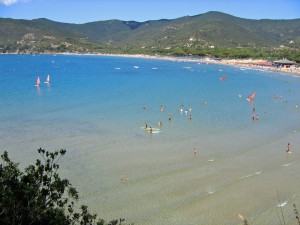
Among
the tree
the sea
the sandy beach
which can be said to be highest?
the tree

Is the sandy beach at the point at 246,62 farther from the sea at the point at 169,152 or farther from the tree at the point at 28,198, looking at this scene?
the tree at the point at 28,198

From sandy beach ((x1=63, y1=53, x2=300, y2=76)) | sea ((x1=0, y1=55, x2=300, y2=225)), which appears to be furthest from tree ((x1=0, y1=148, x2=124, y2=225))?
sandy beach ((x1=63, y1=53, x2=300, y2=76))

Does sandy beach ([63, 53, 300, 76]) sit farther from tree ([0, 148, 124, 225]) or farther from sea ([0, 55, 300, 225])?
tree ([0, 148, 124, 225])

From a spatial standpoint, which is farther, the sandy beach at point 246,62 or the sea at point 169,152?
the sandy beach at point 246,62

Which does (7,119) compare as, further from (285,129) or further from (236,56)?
(236,56)

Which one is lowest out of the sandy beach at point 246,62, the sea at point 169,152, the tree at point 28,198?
the sea at point 169,152

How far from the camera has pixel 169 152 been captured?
104ft

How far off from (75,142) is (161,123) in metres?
12.0

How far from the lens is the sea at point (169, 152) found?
21.2 meters

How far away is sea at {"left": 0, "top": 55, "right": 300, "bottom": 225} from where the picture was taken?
2116 cm

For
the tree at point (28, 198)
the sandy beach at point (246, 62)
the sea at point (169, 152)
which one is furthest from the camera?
the sandy beach at point (246, 62)

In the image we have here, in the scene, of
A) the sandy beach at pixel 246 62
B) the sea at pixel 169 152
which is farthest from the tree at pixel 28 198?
the sandy beach at pixel 246 62

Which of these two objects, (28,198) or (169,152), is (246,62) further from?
(28,198)

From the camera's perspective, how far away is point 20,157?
96.0 feet
